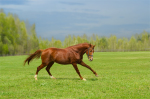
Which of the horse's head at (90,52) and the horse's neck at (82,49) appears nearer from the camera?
the horse's head at (90,52)

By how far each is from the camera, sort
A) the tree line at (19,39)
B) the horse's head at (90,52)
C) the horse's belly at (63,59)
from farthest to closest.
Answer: the tree line at (19,39)
the horse's belly at (63,59)
the horse's head at (90,52)

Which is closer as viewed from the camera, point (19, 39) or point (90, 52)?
point (90, 52)

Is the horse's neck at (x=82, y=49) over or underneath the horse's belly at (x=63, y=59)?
over

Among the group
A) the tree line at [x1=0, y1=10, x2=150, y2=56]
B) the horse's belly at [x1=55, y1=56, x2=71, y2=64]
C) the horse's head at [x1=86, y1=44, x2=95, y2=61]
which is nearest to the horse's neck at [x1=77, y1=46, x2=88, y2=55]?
the horse's head at [x1=86, y1=44, x2=95, y2=61]

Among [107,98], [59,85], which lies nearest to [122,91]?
[107,98]

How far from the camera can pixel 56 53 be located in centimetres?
1217

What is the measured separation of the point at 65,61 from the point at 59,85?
229cm

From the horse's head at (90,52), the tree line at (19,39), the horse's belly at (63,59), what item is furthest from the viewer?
the tree line at (19,39)

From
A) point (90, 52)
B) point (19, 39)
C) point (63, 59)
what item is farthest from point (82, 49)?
point (19, 39)

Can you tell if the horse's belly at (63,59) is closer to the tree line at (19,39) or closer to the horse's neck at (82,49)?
the horse's neck at (82,49)

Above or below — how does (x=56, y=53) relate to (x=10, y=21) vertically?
below

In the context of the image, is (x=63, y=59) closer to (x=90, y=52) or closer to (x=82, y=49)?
(x=82, y=49)

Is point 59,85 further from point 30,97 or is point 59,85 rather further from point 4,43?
point 4,43

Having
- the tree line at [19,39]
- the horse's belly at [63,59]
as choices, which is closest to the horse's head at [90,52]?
the horse's belly at [63,59]
